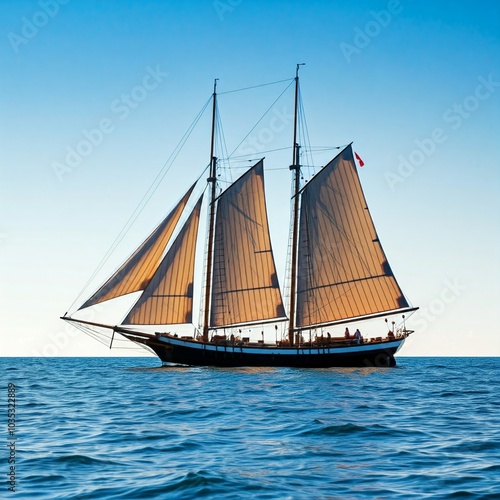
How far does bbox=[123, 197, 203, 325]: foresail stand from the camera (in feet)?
Answer: 174

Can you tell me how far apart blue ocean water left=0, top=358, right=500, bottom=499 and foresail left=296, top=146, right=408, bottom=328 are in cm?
2188

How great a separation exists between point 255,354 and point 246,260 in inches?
321

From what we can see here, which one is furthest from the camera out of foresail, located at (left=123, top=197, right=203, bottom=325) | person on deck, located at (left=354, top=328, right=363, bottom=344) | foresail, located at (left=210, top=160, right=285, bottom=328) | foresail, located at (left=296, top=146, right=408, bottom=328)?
person on deck, located at (left=354, top=328, right=363, bottom=344)

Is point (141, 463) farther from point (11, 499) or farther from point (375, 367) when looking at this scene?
point (375, 367)

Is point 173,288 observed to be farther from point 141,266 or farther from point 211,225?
point 211,225

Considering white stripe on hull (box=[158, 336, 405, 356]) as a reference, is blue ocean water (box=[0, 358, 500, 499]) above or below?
below

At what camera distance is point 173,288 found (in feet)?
177

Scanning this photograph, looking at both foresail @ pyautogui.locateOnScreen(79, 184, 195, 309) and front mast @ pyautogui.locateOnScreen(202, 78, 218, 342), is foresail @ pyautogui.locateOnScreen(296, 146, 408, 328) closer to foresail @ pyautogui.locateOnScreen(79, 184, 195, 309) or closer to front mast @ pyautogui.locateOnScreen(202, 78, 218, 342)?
front mast @ pyautogui.locateOnScreen(202, 78, 218, 342)

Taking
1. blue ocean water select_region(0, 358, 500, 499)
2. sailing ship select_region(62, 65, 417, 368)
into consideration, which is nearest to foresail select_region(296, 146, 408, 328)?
sailing ship select_region(62, 65, 417, 368)

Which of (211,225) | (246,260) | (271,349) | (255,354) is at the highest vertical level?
(211,225)

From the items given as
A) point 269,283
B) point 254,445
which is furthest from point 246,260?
point 254,445

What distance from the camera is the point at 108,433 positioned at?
68.1 feet

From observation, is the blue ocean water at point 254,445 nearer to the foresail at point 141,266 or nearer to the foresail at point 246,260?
the foresail at point 141,266

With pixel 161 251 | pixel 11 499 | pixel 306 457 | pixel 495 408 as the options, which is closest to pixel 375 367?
pixel 161 251
